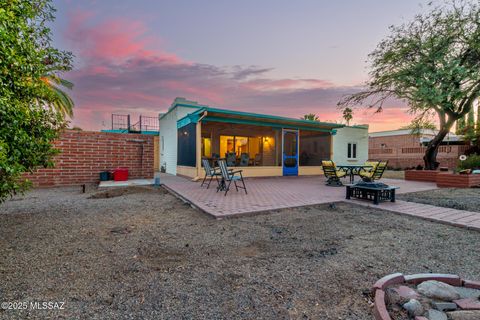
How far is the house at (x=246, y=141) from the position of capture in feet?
33.4

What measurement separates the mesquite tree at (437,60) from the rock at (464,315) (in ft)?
34.4

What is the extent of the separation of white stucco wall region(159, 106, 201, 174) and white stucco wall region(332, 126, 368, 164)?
1054 cm

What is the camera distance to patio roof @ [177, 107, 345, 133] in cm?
918

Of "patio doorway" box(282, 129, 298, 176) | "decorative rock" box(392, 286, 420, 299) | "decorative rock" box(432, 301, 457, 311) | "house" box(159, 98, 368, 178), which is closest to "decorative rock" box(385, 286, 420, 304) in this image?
"decorative rock" box(392, 286, 420, 299)

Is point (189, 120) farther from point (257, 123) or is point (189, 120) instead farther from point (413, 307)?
point (413, 307)

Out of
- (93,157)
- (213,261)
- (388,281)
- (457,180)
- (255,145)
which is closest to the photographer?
(388,281)

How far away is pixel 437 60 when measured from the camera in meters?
9.71

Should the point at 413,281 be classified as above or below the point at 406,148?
below

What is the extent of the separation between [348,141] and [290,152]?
751cm

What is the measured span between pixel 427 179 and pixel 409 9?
25.6ft

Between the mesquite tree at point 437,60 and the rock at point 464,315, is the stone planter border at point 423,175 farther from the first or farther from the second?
the rock at point 464,315

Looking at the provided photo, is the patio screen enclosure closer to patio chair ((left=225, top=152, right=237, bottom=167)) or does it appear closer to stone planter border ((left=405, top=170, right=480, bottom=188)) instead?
patio chair ((left=225, top=152, right=237, bottom=167))

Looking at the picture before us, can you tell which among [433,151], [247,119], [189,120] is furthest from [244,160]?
[433,151]

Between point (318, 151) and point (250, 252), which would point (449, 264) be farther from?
point (318, 151)
